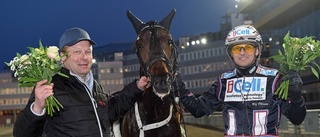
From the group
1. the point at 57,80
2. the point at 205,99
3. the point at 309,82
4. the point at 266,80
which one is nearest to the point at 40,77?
the point at 57,80

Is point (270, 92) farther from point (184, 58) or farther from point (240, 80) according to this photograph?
point (184, 58)

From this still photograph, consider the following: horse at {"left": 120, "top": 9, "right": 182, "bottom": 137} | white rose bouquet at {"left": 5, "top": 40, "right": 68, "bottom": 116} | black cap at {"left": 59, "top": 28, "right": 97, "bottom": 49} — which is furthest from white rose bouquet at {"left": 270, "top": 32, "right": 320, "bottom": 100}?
white rose bouquet at {"left": 5, "top": 40, "right": 68, "bottom": 116}

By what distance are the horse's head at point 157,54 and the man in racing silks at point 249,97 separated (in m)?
0.35

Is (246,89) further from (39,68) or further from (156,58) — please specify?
(39,68)

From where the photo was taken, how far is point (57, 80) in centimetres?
375

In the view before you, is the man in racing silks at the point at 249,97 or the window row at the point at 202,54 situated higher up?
the window row at the point at 202,54

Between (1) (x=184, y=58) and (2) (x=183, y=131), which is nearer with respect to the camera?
(2) (x=183, y=131)

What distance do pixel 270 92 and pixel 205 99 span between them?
0.68 metres

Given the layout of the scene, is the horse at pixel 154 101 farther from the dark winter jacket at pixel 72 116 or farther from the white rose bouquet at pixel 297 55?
the white rose bouquet at pixel 297 55

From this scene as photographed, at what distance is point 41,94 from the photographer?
325 cm

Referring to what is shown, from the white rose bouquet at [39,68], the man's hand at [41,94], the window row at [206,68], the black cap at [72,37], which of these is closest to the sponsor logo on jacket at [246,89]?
the black cap at [72,37]

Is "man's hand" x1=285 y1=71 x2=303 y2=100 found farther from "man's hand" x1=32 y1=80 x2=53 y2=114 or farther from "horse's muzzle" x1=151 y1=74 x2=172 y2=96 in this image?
"man's hand" x1=32 y1=80 x2=53 y2=114

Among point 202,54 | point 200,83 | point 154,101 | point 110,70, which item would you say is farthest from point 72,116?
point 110,70

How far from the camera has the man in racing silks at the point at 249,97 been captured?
13.5 ft
